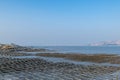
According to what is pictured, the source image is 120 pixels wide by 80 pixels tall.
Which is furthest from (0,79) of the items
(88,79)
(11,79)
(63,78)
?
(88,79)

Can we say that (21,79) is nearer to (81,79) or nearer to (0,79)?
(0,79)

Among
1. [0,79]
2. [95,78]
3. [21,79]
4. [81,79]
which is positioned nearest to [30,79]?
[21,79]

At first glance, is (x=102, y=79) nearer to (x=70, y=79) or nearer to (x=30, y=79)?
(x=70, y=79)

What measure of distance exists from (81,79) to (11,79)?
6298mm

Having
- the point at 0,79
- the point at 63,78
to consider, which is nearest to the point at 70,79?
the point at 63,78

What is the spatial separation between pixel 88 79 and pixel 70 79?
1.68 m

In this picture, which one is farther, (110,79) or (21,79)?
(110,79)

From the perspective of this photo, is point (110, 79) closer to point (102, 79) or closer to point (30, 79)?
point (102, 79)

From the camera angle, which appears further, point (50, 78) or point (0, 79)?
point (50, 78)

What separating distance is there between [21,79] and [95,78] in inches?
279

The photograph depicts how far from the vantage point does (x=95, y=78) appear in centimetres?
2595

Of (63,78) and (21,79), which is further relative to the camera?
(63,78)

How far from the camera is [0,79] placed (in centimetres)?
2280

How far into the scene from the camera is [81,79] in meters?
24.8
